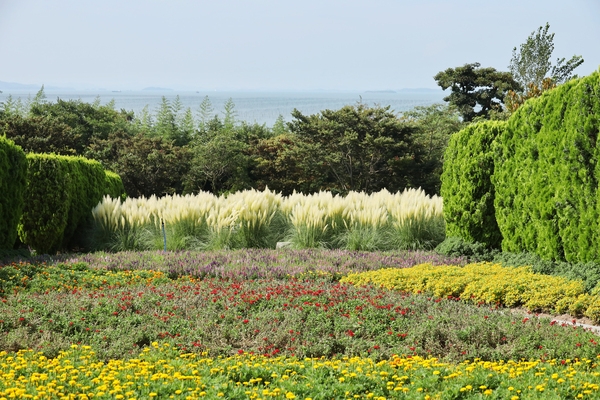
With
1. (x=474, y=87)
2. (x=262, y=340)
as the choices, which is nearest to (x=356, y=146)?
(x=474, y=87)

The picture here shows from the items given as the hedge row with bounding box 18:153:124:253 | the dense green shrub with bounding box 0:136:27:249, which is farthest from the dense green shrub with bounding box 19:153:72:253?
the dense green shrub with bounding box 0:136:27:249

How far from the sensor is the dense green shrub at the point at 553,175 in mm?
7285

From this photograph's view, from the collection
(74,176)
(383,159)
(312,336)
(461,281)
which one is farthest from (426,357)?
(383,159)

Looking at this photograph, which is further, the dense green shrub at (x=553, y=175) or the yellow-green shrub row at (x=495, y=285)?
the dense green shrub at (x=553, y=175)

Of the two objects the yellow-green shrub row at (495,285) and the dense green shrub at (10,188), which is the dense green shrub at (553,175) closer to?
the yellow-green shrub row at (495,285)

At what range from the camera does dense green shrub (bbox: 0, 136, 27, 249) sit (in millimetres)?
9289

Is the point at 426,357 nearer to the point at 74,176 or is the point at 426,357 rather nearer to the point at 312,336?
the point at 312,336

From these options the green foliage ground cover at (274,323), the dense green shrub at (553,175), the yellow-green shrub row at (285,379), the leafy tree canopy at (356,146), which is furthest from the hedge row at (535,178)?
the leafy tree canopy at (356,146)

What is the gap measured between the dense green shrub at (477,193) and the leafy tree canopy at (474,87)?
1655cm

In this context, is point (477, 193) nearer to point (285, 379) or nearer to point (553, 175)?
point (553, 175)

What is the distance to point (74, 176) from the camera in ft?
37.4

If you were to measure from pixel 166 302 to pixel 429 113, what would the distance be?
25637 mm

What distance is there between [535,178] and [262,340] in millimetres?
5330

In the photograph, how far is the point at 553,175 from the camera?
8.03 metres
